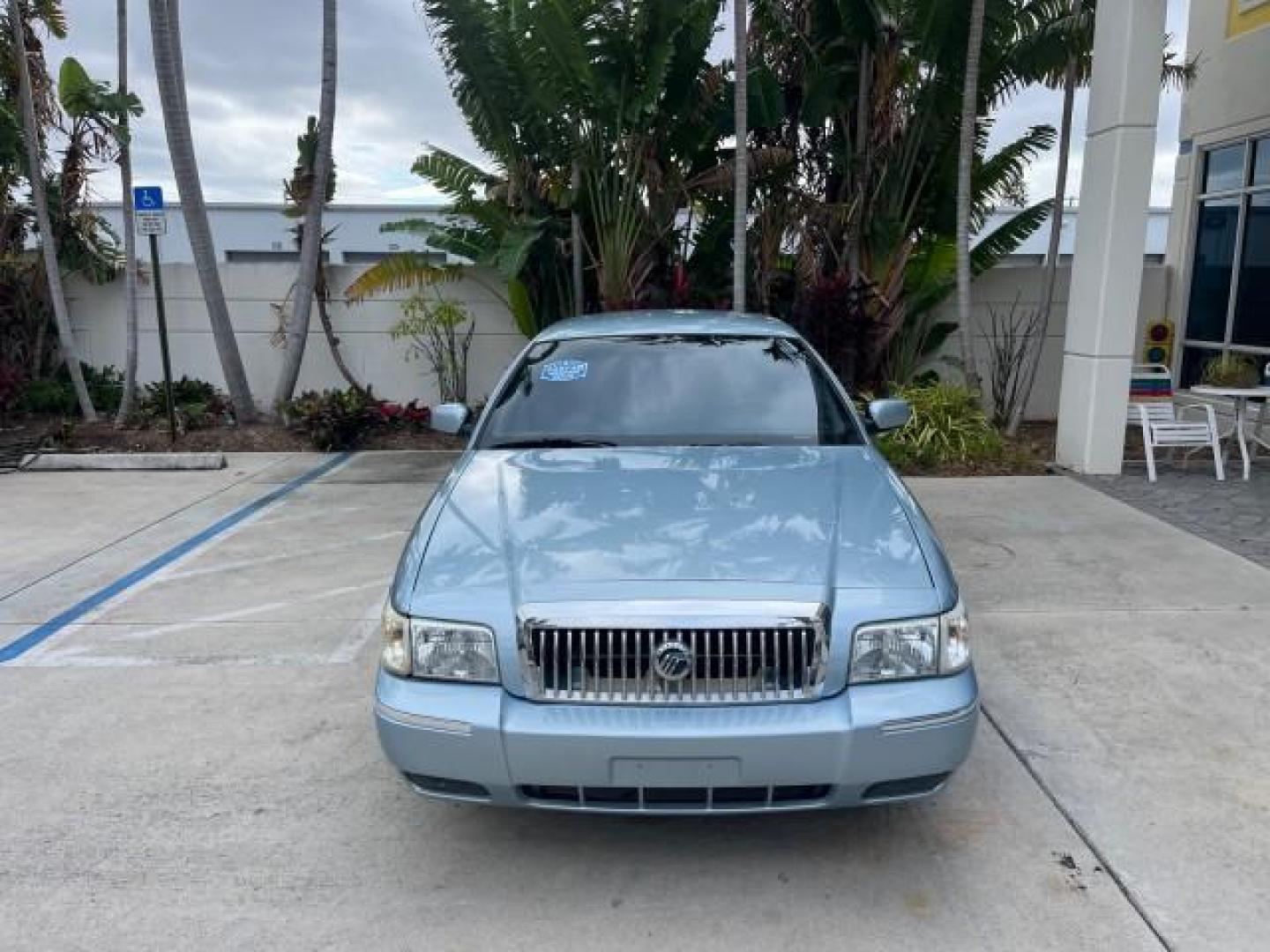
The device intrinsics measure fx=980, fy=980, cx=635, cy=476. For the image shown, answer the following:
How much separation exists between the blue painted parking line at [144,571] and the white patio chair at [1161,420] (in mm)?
7655

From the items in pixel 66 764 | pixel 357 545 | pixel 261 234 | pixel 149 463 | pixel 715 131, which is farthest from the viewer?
pixel 261 234

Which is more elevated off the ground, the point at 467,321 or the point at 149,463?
the point at 467,321

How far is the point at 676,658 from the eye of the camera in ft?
9.41

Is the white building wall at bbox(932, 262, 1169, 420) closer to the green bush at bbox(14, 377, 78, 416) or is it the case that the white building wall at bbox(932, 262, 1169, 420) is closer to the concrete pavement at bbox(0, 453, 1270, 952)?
the concrete pavement at bbox(0, 453, 1270, 952)

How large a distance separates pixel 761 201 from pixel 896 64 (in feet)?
6.53

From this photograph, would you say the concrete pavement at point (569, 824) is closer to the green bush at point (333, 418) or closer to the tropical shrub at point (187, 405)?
the green bush at point (333, 418)

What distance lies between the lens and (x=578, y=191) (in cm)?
1091

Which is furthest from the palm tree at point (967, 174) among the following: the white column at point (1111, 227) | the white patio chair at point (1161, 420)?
the white patio chair at point (1161, 420)

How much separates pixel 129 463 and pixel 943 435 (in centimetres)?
805

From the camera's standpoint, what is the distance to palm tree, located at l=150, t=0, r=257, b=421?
32.3 ft

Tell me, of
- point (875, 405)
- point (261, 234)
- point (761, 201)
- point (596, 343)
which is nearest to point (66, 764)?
point (596, 343)

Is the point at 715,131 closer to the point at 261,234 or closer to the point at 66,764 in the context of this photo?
the point at 66,764

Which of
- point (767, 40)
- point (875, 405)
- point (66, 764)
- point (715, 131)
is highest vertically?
point (767, 40)

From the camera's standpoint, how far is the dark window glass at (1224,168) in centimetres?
1230
